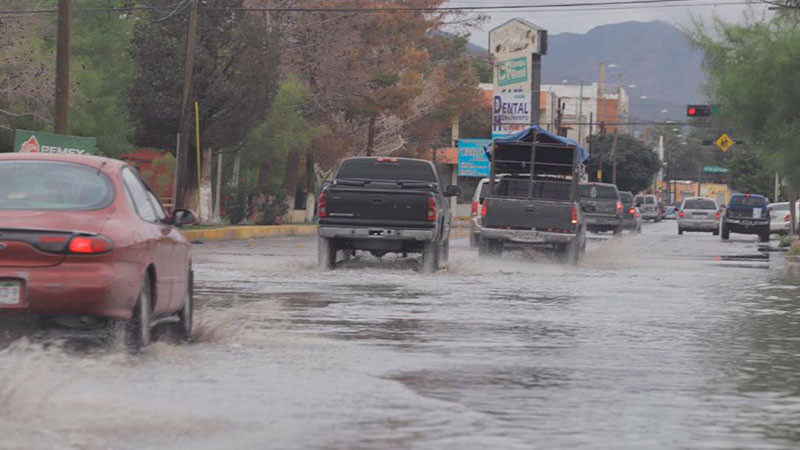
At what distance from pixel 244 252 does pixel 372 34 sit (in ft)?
110

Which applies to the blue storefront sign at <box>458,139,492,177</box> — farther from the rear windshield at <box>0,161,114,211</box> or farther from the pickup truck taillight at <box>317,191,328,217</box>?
the rear windshield at <box>0,161,114,211</box>

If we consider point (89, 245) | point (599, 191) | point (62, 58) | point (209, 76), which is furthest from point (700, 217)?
point (89, 245)

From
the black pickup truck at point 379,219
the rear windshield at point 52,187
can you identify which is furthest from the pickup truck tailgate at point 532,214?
the rear windshield at point 52,187

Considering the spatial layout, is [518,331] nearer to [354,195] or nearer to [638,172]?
[354,195]

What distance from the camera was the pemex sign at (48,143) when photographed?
28.5 metres

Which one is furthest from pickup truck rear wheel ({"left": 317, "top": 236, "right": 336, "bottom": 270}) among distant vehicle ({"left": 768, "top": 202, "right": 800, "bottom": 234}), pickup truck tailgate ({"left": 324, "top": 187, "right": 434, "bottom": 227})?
distant vehicle ({"left": 768, "top": 202, "right": 800, "bottom": 234})

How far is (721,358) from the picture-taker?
12180 mm

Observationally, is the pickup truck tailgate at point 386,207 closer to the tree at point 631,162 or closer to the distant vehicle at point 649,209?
the distant vehicle at point 649,209

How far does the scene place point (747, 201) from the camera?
5478cm

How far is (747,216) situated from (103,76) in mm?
23634

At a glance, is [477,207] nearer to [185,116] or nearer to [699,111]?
[185,116]

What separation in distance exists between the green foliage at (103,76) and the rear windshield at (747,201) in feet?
72.5

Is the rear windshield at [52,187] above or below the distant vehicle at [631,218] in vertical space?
above

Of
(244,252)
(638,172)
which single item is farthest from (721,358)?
(638,172)
